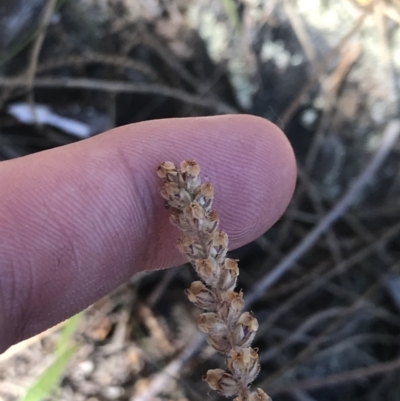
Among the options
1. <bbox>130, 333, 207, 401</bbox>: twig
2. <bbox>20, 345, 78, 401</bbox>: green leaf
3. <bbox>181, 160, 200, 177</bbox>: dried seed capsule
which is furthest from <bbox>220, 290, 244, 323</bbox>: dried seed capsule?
<bbox>130, 333, 207, 401</bbox>: twig

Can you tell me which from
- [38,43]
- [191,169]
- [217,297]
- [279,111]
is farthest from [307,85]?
[217,297]

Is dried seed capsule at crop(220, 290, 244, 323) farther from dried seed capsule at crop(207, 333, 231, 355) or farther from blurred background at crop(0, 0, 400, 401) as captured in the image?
blurred background at crop(0, 0, 400, 401)

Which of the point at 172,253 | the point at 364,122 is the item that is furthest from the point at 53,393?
the point at 364,122

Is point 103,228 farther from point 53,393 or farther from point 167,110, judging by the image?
point 167,110

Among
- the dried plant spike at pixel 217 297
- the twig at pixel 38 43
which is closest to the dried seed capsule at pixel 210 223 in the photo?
the dried plant spike at pixel 217 297

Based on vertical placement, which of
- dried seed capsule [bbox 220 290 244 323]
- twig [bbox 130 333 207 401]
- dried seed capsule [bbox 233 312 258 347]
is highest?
dried seed capsule [bbox 220 290 244 323]

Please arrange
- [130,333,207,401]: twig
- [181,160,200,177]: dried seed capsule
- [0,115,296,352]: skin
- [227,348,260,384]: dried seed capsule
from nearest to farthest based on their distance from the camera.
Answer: [227,348,260,384]: dried seed capsule, [181,160,200,177]: dried seed capsule, [0,115,296,352]: skin, [130,333,207,401]: twig
